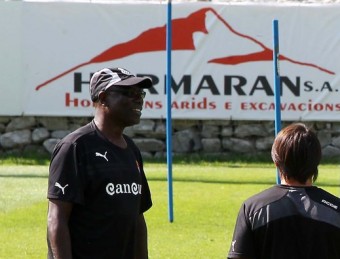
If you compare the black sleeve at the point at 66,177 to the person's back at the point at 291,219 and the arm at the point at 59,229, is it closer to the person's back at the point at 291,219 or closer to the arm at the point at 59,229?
the arm at the point at 59,229

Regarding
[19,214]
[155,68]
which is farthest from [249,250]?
[155,68]

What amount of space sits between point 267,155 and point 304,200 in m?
19.3

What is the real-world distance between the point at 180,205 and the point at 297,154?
35.4ft

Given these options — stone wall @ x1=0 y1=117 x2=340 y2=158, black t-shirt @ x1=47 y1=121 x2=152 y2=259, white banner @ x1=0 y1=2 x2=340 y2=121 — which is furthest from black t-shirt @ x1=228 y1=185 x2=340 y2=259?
stone wall @ x1=0 y1=117 x2=340 y2=158

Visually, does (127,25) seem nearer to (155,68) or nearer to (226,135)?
(155,68)

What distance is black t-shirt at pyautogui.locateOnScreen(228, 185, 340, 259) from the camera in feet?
17.4

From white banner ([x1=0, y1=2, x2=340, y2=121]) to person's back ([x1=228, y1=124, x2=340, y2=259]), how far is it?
1892cm

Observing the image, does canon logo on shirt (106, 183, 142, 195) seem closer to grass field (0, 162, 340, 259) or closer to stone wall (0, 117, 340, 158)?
grass field (0, 162, 340, 259)

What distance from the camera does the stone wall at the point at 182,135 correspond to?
80.9 feet

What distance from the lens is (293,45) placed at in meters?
24.5

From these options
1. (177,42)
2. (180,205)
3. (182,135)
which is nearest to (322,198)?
(180,205)

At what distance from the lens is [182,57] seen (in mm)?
24359

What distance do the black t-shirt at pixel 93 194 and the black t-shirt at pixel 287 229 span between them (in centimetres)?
105

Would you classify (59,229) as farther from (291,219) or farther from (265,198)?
(291,219)
